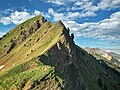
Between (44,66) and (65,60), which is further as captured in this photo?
(65,60)

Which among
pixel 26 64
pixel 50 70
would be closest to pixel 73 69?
pixel 26 64

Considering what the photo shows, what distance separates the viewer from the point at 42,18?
196125mm

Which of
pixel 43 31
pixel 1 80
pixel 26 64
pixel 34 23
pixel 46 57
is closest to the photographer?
pixel 1 80

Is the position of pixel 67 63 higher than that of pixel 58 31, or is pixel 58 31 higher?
pixel 58 31

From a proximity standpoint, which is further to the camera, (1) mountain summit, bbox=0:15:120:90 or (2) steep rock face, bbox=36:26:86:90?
(2) steep rock face, bbox=36:26:86:90

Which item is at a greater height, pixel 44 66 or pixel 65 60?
pixel 44 66

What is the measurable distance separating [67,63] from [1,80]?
134 feet

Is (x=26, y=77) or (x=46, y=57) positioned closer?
(x=26, y=77)

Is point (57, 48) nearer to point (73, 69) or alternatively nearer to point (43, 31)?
point (73, 69)

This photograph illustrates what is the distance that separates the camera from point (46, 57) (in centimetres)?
9900

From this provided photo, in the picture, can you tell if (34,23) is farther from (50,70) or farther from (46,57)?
(50,70)

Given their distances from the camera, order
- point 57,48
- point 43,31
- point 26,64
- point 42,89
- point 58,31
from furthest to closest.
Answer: point 43,31, point 58,31, point 57,48, point 26,64, point 42,89

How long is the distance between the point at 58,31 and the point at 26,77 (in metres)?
62.1

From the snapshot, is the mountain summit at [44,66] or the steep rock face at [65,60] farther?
the steep rock face at [65,60]
